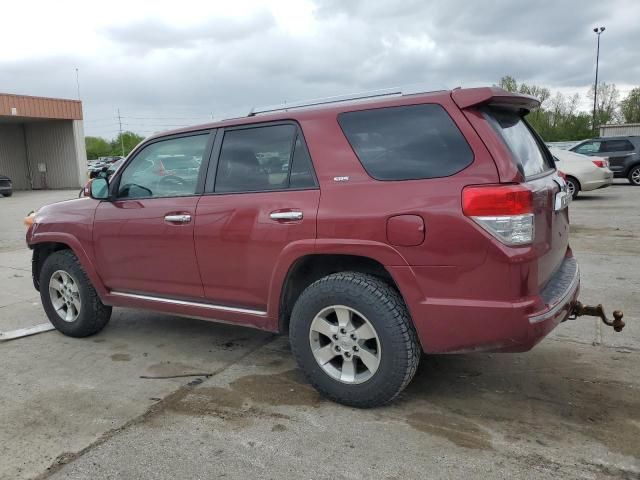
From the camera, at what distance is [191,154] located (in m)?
4.07

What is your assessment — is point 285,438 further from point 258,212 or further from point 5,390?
point 5,390

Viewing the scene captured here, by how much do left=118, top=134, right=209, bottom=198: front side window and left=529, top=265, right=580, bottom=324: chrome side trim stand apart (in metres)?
2.42

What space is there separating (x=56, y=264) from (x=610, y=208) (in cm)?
1149

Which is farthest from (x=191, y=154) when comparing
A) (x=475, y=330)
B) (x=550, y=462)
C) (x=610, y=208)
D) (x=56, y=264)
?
(x=610, y=208)

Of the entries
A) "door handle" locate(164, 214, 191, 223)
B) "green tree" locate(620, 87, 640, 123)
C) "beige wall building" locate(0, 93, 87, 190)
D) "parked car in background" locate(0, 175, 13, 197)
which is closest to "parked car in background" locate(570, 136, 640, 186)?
"door handle" locate(164, 214, 191, 223)

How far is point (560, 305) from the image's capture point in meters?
3.08

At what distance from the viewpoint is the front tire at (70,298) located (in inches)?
184

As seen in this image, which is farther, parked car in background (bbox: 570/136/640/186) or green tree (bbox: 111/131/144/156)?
green tree (bbox: 111/131/144/156)

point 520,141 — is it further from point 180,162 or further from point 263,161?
point 180,162

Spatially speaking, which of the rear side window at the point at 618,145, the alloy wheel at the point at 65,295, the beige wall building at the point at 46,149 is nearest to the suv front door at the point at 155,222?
the alloy wheel at the point at 65,295

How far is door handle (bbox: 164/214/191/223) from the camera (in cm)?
385

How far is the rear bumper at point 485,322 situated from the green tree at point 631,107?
60.8 meters

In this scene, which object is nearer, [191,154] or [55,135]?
[191,154]

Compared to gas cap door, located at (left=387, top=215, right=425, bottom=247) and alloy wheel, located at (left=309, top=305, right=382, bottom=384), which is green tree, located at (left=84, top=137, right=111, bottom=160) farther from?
gas cap door, located at (left=387, top=215, right=425, bottom=247)
